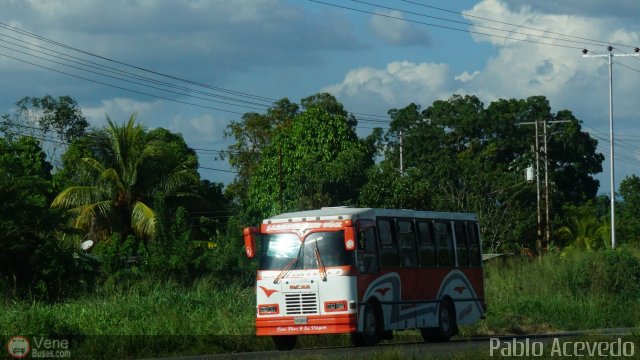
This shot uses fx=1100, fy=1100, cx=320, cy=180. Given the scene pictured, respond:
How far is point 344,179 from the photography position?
52156 mm

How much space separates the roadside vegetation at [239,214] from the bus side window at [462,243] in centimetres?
234

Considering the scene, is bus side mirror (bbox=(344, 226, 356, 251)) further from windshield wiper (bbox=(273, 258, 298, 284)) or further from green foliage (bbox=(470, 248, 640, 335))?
green foliage (bbox=(470, 248, 640, 335))

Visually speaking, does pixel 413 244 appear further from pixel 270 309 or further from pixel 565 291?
pixel 565 291

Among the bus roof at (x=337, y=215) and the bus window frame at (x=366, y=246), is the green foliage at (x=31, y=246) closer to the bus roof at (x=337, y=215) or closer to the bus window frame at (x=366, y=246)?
the bus roof at (x=337, y=215)

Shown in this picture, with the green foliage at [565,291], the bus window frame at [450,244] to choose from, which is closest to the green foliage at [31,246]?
the bus window frame at [450,244]

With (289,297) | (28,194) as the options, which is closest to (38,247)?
(28,194)

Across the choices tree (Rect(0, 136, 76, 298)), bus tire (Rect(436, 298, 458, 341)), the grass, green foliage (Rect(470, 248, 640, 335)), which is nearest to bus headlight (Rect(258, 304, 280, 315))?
the grass

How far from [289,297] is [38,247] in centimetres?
1176

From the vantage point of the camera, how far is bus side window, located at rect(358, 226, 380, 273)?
21.4m

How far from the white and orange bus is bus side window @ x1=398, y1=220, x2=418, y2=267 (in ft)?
0.07

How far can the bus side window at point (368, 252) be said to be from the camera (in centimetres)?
2138
